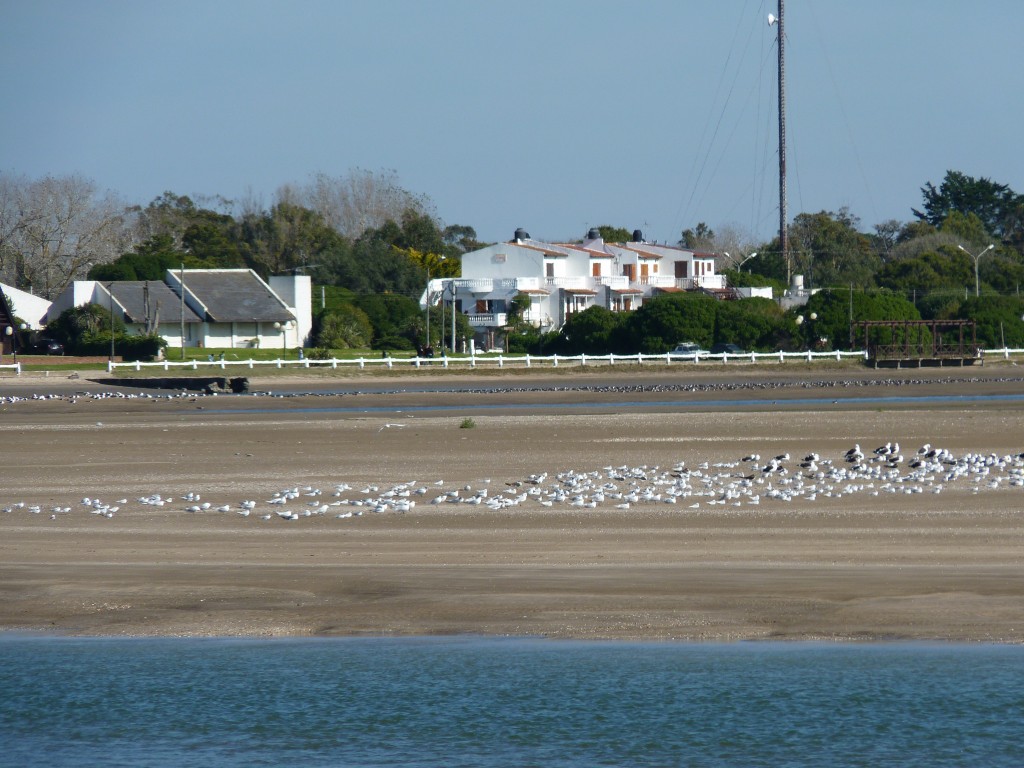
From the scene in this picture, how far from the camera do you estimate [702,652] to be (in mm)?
11492

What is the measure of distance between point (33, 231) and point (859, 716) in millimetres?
100989

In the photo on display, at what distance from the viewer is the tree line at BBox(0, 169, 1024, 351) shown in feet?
236

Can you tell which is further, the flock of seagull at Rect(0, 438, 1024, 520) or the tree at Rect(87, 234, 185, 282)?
the tree at Rect(87, 234, 185, 282)

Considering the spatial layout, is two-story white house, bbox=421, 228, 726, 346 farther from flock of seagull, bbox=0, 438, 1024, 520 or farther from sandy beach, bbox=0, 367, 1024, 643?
flock of seagull, bbox=0, 438, 1024, 520

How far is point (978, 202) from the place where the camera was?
13762cm

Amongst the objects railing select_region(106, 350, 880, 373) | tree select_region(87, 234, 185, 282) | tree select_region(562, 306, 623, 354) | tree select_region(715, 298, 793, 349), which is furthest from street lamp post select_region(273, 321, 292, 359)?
tree select_region(715, 298, 793, 349)

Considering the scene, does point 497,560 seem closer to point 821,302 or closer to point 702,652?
point 702,652

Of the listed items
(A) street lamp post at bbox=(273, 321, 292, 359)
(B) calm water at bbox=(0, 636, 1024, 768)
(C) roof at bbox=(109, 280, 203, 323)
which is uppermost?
(C) roof at bbox=(109, 280, 203, 323)

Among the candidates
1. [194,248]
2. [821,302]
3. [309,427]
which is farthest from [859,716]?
[194,248]

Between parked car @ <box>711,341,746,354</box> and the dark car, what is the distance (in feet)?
113

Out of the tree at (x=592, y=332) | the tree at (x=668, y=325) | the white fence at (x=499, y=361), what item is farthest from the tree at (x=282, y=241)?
the white fence at (x=499, y=361)

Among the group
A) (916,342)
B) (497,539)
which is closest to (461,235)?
(916,342)

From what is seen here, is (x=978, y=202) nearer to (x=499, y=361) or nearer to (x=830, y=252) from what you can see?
(x=830, y=252)

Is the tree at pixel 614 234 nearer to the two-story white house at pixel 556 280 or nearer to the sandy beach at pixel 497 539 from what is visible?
the two-story white house at pixel 556 280
